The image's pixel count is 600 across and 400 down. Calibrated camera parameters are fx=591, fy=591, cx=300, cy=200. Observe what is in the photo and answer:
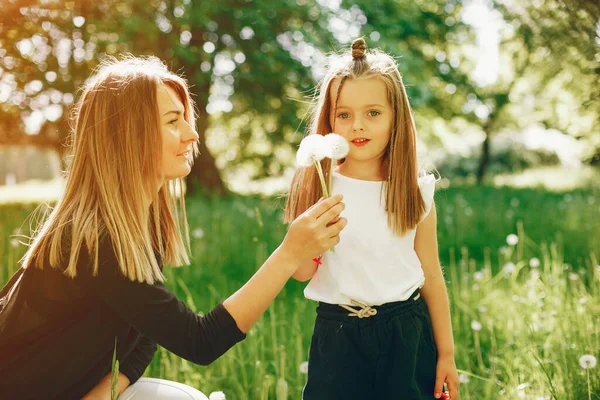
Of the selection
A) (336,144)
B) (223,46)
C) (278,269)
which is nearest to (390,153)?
(336,144)

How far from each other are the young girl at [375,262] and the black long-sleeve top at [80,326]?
1.20 ft

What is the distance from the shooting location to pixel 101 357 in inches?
68.8

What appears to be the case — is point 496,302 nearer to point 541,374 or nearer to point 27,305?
point 541,374

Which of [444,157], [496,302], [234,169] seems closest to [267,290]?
[496,302]

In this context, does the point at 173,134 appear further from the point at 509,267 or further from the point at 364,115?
the point at 509,267

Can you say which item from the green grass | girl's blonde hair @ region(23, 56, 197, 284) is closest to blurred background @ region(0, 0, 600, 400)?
the green grass

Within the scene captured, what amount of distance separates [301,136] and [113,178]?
9.29 m

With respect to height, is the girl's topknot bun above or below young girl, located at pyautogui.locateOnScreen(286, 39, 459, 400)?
above

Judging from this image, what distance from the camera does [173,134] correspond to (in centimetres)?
185

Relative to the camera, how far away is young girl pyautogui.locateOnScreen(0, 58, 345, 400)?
5.37 ft

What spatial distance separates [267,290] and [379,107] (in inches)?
28.6

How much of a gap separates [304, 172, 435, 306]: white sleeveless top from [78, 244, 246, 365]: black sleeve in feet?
1.29

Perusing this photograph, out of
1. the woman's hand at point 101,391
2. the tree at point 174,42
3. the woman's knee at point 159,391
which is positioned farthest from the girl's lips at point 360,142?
the tree at point 174,42

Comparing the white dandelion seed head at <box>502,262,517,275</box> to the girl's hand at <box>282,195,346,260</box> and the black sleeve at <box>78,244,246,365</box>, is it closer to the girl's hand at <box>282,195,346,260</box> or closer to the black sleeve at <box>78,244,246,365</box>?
the girl's hand at <box>282,195,346,260</box>
